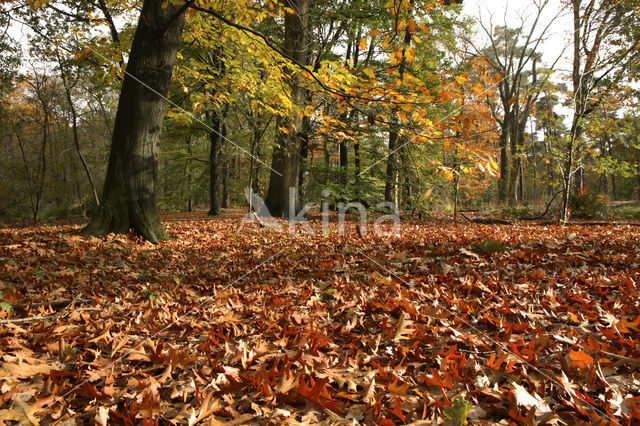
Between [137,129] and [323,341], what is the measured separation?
4610mm

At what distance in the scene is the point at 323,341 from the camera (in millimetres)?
1894

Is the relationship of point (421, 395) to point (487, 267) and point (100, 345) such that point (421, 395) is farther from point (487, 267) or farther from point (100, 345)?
point (487, 267)

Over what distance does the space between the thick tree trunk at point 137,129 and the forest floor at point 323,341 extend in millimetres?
1228

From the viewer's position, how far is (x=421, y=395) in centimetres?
142

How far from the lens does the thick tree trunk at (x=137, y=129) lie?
4.74m

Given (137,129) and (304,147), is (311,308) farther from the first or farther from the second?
(304,147)

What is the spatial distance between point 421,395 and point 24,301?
292 centimetres

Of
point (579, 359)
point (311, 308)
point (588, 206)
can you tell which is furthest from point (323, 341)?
point (588, 206)

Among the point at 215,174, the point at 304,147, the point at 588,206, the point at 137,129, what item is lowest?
the point at 588,206

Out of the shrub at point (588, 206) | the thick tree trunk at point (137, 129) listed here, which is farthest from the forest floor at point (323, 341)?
the shrub at point (588, 206)

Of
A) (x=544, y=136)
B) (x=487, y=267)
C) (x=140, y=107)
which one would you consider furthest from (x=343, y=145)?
(x=487, y=267)

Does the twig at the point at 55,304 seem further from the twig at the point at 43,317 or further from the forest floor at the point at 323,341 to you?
the twig at the point at 43,317

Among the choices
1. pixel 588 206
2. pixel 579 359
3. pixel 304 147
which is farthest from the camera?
pixel 304 147

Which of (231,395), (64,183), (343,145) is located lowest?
(231,395)
